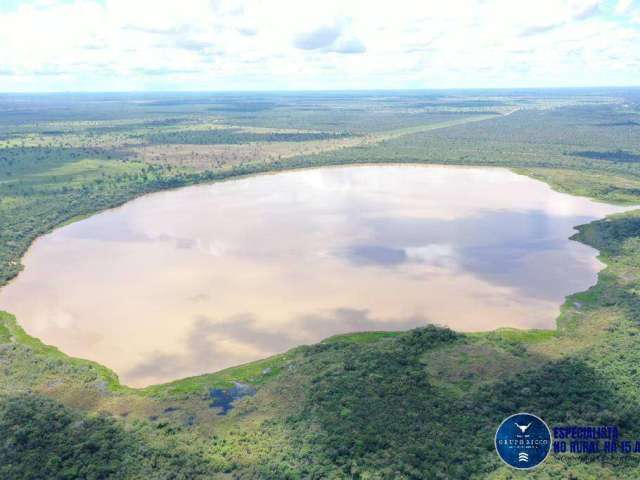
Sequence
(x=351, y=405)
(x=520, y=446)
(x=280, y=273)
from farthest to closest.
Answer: (x=280, y=273), (x=351, y=405), (x=520, y=446)

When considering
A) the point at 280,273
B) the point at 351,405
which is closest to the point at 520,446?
the point at 351,405

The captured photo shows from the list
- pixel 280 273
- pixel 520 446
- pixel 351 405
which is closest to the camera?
pixel 520 446

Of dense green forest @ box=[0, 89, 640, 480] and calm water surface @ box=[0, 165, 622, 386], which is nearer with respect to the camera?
dense green forest @ box=[0, 89, 640, 480]

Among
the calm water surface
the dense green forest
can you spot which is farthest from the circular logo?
the calm water surface

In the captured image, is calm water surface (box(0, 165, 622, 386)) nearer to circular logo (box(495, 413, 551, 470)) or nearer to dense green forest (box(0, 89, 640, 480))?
dense green forest (box(0, 89, 640, 480))

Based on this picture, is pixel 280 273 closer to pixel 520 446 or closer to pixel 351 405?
pixel 351 405

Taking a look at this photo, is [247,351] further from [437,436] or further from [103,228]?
[103,228]
